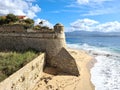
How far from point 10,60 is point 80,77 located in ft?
21.8

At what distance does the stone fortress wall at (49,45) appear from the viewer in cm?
2020

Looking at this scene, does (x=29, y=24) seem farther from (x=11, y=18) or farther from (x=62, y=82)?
(x=62, y=82)

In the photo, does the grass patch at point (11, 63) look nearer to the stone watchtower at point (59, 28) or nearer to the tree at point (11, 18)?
the stone watchtower at point (59, 28)

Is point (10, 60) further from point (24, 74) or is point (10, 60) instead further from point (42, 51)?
point (42, 51)

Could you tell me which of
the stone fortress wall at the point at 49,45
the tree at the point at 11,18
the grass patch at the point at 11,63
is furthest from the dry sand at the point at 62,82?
the tree at the point at 11,18

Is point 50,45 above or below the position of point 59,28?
below

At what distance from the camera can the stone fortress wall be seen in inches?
795

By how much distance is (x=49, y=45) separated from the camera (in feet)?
69.6

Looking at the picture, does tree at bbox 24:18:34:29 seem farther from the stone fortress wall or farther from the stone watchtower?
the stone watchtower

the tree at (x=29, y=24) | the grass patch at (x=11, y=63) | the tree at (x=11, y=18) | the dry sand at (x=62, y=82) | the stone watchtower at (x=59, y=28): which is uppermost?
the tree at (x=11, y=18)

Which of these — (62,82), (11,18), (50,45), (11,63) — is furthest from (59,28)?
(11,18)

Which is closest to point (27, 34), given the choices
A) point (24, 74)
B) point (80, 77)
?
point (80, 77)

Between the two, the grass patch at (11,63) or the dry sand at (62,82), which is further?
the dry sand at (62,82)

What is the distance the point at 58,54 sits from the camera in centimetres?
2088
